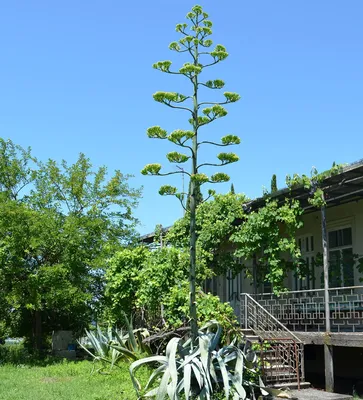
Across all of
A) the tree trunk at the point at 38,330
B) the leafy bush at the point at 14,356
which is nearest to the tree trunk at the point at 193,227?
the leafy bush at the point at 14,356

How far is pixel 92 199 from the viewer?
69.5 feet

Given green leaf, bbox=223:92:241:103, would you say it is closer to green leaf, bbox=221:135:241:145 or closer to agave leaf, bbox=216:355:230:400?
green leaf, bbox=221:135:241:145

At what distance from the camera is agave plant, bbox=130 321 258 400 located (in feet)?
28.3

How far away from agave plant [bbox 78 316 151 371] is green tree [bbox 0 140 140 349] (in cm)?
275

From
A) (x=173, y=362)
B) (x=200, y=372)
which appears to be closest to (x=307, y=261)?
(x=200, y=372)

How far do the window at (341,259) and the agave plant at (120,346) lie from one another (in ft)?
16.8

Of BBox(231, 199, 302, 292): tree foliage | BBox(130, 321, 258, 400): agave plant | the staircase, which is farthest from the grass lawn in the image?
BBox(231, 199, 302, 292): tree foliage

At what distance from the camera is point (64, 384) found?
39.7 feet

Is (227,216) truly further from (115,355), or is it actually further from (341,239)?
(115,355)

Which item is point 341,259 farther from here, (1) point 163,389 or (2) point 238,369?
(1) point 163,389

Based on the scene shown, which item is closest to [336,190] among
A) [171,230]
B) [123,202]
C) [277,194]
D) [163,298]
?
[277,194]

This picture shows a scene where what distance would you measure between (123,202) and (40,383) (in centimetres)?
1038

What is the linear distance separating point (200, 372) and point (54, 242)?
32.3 ft

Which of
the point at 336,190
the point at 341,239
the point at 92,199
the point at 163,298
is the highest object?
the point at 92,199
